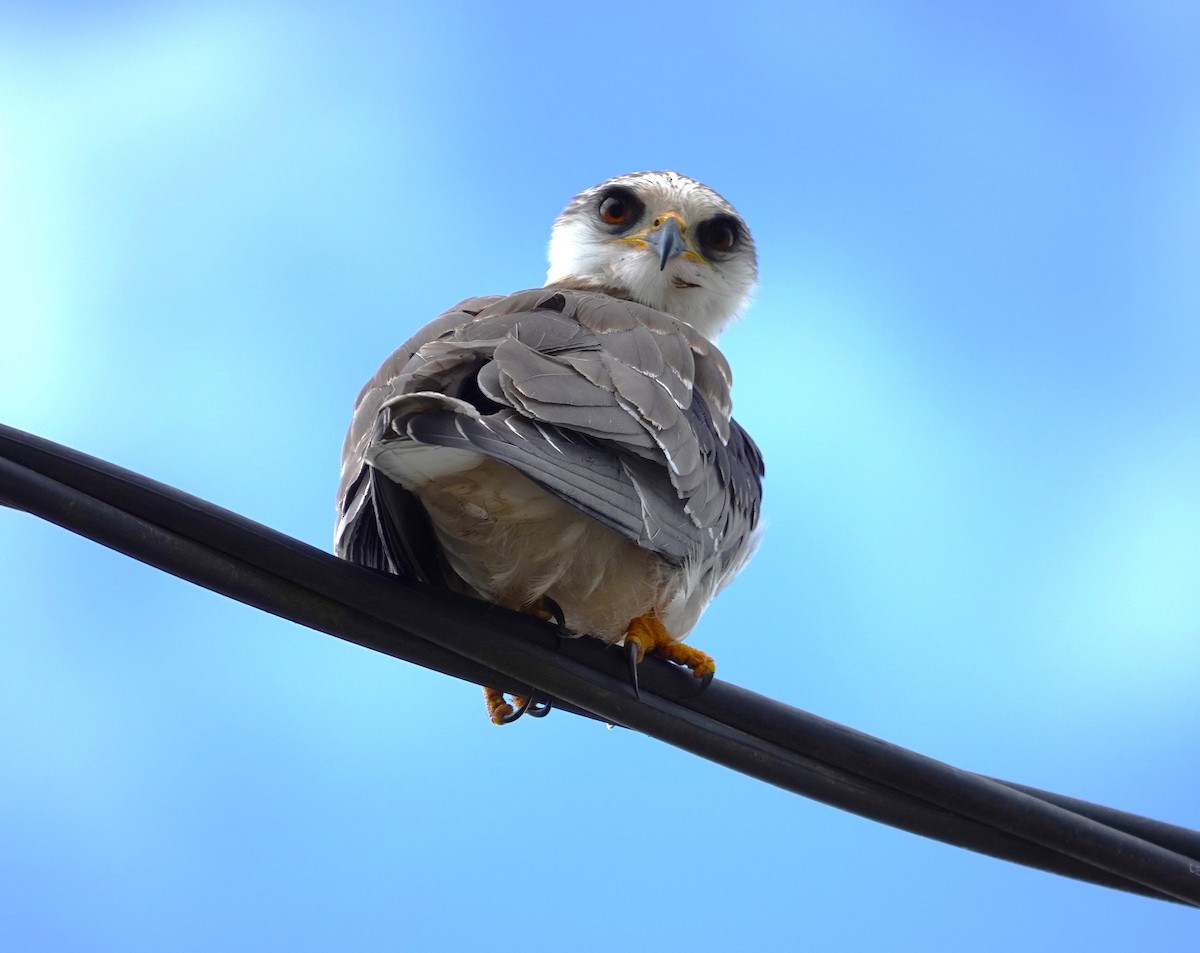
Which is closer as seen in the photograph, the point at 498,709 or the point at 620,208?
the point at 498,709

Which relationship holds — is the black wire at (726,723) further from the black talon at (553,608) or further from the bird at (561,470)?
the black talon at (553,608)

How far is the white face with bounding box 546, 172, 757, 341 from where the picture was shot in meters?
5.82

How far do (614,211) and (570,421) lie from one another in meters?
3.44

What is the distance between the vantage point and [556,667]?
2.79m

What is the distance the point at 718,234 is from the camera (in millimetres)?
6172

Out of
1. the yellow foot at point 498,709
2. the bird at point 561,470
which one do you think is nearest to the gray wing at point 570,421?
the bird at point 561,470

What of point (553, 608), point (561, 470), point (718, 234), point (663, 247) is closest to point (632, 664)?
point (561, 470)

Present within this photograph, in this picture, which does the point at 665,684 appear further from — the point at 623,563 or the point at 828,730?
the point at 623,563

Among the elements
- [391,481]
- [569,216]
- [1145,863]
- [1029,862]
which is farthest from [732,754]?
[569,216]

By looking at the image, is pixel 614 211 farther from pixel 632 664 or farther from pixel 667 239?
pixel 632 664

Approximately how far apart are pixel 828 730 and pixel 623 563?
98 centimetres

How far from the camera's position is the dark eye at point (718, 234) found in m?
6.10

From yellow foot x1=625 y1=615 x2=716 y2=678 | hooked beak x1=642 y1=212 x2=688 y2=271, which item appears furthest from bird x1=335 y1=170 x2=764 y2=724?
hooked beak x1=642 y1=212 x2=688 y2=271

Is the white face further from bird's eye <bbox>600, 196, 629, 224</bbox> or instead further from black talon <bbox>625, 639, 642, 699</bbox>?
black talon <bbox>625, 639, 642, 699</bbox>
